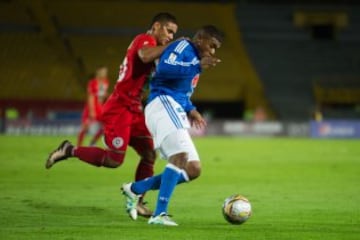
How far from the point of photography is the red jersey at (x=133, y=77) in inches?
376

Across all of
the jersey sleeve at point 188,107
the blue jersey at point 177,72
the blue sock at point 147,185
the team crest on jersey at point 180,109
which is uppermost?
the blue jersey at point 177,72

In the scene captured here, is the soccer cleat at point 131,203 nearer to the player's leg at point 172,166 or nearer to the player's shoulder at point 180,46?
the player's leg at point 172,166

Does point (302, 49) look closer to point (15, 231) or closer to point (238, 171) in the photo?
point (238, 171)

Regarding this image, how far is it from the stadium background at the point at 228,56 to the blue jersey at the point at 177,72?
25.8 metres

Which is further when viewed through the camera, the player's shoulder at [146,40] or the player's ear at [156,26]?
the player's ear at [156,26]

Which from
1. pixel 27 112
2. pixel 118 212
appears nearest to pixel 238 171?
pixel 118 212

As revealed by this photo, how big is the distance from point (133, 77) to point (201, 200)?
2.57 meters

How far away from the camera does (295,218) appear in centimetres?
955

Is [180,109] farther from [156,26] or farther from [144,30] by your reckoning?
[144,30]

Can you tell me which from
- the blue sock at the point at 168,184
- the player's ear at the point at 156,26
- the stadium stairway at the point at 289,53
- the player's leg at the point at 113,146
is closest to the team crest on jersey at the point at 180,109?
the blue sock at the point at 168,184

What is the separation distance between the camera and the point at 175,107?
8.78m

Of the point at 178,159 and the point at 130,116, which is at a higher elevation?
the point at 130,116

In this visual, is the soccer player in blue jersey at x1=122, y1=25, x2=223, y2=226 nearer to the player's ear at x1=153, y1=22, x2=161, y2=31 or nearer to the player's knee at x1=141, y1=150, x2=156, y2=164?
the player's ear at x1=153, y1=22, x2=161, y2=31

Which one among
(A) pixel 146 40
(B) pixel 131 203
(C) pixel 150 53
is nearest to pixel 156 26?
(A) pixel 146 40
